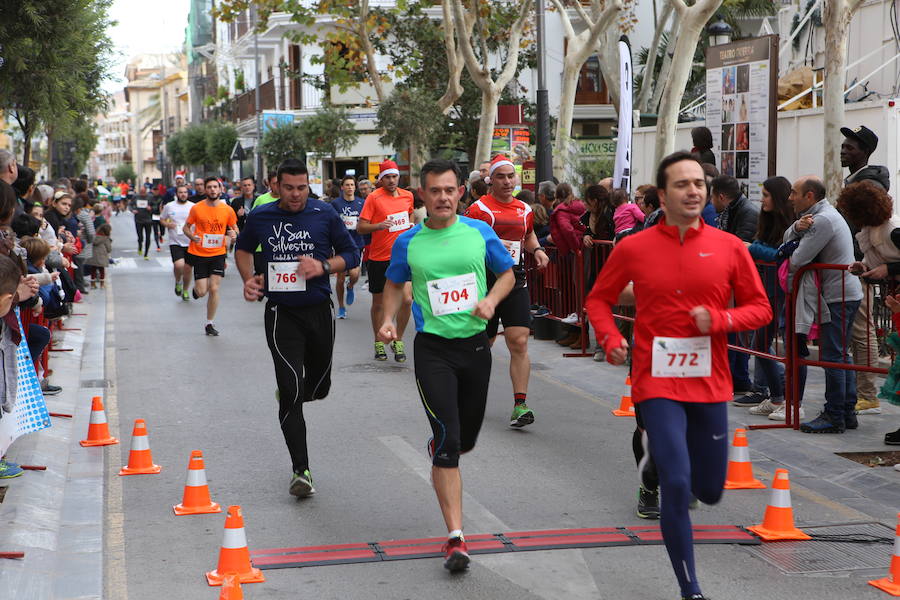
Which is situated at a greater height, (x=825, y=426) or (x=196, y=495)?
(x=196, y=495)

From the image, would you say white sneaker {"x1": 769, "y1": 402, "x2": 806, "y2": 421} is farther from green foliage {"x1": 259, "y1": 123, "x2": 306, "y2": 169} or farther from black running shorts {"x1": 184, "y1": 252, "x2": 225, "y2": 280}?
green foliage {"x1": 259, "y1": 123, "x2": 306, "y2": 169}

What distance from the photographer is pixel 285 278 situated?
7098mm

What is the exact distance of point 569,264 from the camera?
13156 mm

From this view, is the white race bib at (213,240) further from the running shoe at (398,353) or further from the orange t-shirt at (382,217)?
the running shoe at (398,353)

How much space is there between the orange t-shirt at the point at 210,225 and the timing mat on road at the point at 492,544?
34.2 feet

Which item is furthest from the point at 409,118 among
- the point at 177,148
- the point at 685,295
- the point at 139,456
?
the point at 177,148

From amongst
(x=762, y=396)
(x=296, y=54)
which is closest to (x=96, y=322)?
(x=762, y=396)

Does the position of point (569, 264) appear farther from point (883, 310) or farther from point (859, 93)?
point (859, 93)

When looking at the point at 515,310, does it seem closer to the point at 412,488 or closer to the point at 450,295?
the point at 412,488

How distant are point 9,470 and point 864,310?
625 centimetres

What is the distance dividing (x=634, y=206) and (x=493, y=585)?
22.5ft

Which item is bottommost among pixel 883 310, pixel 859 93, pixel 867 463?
pixel 867 463

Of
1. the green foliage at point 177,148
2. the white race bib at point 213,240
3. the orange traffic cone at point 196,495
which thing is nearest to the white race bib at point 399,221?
the white race bib at point 213,240

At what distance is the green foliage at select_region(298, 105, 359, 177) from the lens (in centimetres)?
3994
